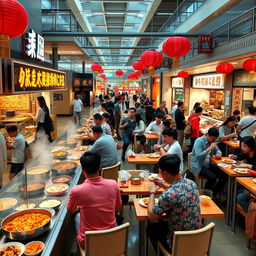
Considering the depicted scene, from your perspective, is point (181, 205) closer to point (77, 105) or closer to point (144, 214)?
point (144, 214)

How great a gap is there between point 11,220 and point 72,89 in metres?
20.5

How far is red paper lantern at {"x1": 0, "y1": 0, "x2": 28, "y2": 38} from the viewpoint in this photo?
3.87m

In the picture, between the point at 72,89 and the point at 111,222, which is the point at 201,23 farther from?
the point at 72,89

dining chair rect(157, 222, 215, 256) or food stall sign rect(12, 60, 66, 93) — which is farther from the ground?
food stall sign rect(12, 60, 66, 93)

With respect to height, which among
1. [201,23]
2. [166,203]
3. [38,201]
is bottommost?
[38,201]

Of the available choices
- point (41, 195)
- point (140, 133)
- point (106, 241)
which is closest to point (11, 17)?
point (41, 195)

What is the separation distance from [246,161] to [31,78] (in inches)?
185

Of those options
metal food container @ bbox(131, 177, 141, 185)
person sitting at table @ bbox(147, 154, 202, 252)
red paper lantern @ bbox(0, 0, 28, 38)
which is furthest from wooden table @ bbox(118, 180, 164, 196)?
red paper lantern @ bbox(0, 0, 28, 38)

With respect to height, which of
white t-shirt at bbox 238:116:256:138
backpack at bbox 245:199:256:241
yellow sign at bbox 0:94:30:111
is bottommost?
backpack at bbox 245:199:256:241

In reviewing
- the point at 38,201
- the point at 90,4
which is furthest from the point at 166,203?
the point at 90,4

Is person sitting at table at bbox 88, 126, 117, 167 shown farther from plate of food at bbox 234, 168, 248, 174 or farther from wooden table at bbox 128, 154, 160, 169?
plate of food at bbox 234, 168, 248, 174

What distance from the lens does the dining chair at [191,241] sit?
2.86m

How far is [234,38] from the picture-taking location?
31.3ft

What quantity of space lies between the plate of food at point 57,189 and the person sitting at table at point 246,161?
126 inches
